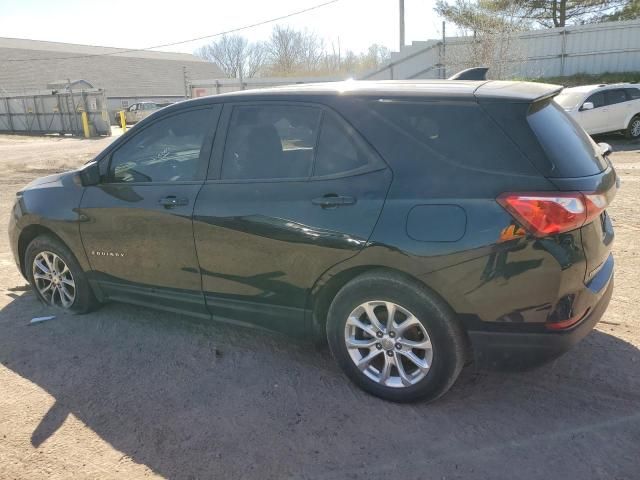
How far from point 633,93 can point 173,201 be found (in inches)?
607

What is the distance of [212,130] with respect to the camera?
3.56 metres

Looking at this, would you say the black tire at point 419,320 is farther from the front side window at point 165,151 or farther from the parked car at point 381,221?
the front side window at point 165,151

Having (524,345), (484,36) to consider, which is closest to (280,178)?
(524,345)

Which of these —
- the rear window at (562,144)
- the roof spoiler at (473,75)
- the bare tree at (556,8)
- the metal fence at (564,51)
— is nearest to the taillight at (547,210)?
the rear window at (562,144)

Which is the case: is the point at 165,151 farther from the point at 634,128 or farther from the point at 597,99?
the point at 634,128

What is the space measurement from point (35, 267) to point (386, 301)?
128 inches

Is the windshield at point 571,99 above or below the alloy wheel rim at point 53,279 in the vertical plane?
above

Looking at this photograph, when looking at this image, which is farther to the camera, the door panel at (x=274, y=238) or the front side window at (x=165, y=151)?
the front side window at (x=165, y=151)

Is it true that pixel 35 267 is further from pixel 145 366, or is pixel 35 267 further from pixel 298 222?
pixel 298 222

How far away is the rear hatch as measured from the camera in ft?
8.52

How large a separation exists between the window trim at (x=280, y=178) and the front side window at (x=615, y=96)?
14.3 metres

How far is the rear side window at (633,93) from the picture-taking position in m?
14.9

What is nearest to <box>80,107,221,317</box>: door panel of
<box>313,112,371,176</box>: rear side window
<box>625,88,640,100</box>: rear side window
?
<box>313,112,371,176</box>: rear side window

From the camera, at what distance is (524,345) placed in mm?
2676
